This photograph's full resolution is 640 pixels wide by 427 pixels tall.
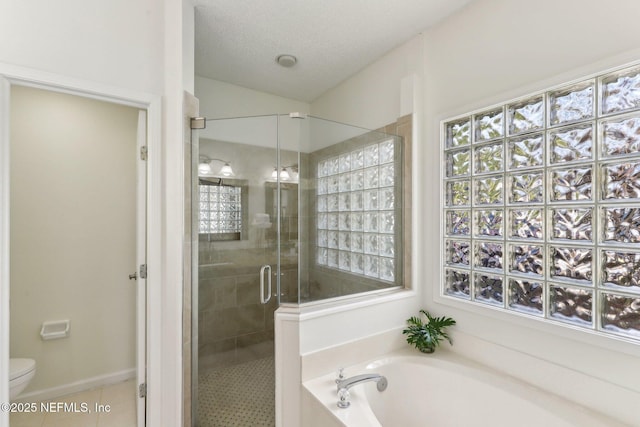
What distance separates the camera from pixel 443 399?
1.74 m

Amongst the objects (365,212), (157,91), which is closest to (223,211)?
(157,91)

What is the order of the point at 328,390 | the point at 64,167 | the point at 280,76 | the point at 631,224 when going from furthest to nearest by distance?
the point at 280,76
the point at 64,167
the point at 328,390
the point at 631,224

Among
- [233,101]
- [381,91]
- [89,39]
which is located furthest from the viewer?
[233,101]

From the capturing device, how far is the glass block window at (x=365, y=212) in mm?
2168

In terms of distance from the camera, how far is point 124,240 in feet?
8.28

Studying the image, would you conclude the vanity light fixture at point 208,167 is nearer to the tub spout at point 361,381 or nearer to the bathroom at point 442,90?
the bathroom at point 442,90

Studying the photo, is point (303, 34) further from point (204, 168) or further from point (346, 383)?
point (346, 383)

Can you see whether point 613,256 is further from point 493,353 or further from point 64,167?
point 64,167

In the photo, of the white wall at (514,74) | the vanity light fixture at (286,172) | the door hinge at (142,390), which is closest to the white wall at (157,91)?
the door hinge at (142,390)

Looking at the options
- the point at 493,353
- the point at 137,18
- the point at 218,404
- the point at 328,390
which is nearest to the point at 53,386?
the point at 218,404

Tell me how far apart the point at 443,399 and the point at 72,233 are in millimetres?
2876

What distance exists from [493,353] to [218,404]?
1748mm

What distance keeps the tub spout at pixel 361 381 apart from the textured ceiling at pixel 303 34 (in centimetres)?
220

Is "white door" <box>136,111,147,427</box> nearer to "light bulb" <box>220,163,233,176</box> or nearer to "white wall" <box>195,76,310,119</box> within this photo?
"light bulb" <box>220,163,233,176</box>
